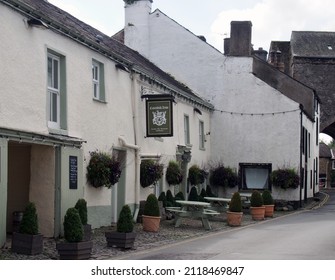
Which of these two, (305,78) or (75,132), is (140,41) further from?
(305,78)

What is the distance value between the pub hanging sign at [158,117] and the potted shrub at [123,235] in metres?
7.50

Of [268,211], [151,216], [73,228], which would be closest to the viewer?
[73,228]

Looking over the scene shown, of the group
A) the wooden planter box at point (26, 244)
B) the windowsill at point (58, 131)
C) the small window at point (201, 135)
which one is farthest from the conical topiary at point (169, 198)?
the wooden planter box at point (26, 244)

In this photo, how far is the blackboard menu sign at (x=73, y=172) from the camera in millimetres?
14664

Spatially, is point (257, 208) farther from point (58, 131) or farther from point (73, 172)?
point (58, 131)

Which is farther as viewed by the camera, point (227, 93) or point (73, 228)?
point (227, 93)

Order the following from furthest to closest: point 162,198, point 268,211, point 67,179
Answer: point 268,211, point 162,198, point 67,179

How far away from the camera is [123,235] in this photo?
12883 mm

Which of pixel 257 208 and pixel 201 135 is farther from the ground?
pixel 201 135

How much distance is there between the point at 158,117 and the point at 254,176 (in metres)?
12.2

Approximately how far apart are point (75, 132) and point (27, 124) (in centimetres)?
254

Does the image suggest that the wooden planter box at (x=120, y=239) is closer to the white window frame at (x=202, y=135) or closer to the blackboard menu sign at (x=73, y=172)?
the blackboard menu sign at (x=73, y=172)

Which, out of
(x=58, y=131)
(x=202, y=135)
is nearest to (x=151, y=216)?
(x=58, y=131)

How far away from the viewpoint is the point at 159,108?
800 inches
